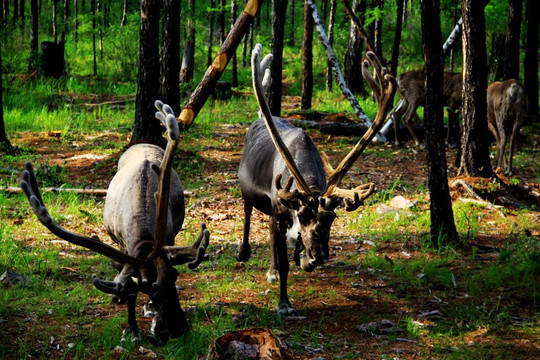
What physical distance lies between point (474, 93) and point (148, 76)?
6.32m

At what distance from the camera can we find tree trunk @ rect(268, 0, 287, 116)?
43.4ft

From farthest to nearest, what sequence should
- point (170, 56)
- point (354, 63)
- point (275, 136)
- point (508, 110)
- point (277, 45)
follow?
point (354, 63) → point (170, 56) → point (277, 45) → point (508, 110) → point (275, 136)

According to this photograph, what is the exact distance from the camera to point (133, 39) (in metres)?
25.2

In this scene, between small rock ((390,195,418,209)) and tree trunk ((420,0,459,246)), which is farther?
small rock ((390,195,418,209))

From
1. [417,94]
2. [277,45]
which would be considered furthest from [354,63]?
[277,45]

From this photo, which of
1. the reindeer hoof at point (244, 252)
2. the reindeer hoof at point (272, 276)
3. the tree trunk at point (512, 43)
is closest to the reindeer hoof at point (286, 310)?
the reindeer hoof at point (272, 276)

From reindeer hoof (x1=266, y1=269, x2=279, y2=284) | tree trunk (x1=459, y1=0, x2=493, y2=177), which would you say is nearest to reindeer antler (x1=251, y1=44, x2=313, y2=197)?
reindeer hoof (x1=266, y1=269, x2=279, y2=284)

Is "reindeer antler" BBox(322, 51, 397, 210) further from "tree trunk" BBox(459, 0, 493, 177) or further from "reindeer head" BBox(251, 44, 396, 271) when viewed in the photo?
"tree trunk" BBox(459, 0, 493, 177)

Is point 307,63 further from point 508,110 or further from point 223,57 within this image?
point 223,57

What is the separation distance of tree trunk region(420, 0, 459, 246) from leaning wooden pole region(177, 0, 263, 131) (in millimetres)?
2577

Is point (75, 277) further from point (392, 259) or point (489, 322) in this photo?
point (489, 322)

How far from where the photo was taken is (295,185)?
596 centimetres

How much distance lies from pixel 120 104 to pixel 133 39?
24.1ft

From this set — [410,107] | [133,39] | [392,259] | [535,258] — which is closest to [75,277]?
[392,259]
